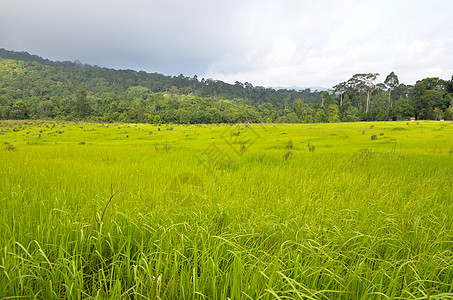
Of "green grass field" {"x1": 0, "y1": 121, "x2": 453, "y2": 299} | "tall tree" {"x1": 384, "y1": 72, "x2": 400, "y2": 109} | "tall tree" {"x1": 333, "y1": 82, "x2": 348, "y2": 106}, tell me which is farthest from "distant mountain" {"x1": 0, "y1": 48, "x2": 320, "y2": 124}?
"green grass field" {"x1": 0, "y1": 121, "x2": 453, "y2": 299}

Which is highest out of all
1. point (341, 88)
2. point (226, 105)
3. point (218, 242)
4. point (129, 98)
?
point (341, 88)

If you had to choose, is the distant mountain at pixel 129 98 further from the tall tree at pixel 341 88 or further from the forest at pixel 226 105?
the tall tree at pixel 341 88

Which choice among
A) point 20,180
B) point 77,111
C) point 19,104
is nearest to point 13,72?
point 19,104

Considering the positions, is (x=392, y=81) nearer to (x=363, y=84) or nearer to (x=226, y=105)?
(x=363, y=84)

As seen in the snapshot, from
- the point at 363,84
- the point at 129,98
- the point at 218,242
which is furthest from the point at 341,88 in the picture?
the point at 218,242

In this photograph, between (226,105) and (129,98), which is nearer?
(226,105)

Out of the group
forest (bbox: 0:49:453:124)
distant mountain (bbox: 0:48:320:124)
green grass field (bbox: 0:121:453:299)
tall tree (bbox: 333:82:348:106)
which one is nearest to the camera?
green grass field (bbox: 0:121:453:299)

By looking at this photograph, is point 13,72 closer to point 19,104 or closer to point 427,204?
point 19,104

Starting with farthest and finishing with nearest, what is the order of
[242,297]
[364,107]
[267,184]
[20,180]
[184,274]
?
1. [364,107]
2. [267,184]
3. [20,180]
4. [184,274]
5. [242,297]

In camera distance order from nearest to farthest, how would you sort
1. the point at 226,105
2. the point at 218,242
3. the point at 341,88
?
the point at 218,242
the point at 226,105
the point at 341,88

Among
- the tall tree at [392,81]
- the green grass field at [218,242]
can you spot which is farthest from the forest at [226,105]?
the green grass field at [218,242]

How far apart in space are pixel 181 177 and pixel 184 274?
9.81ft

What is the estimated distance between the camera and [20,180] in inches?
140

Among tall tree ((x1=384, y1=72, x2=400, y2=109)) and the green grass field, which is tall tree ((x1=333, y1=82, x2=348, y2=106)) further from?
the green grass field
